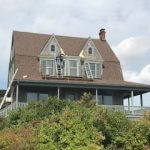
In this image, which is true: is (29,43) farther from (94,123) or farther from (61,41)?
(94,123)

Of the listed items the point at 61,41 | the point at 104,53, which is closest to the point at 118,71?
the point at 104,53

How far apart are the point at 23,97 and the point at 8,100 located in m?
3.04

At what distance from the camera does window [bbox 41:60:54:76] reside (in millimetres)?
42409

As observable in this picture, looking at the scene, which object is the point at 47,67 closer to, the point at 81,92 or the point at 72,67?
the point at 72,67

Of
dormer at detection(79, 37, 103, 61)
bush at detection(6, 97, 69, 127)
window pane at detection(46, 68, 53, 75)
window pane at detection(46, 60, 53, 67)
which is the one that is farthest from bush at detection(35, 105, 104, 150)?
dormer at detection(79, 37, 103, 61)

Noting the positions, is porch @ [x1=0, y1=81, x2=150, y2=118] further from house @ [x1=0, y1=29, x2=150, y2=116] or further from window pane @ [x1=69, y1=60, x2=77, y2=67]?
window pane @ [x1=69, y1=60, x2=77, y2=67]

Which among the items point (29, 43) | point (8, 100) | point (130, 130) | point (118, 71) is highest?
point (29, 43)

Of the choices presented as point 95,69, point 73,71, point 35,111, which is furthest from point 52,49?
point 35,111

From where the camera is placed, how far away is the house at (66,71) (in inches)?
1556

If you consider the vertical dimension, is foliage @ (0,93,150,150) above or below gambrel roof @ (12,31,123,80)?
below

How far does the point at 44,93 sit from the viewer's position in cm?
4112

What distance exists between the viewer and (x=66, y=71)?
4300 cm

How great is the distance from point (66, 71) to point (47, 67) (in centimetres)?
198

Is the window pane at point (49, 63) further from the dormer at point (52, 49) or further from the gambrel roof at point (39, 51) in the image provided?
the gambrel roof at point (39, 51)
